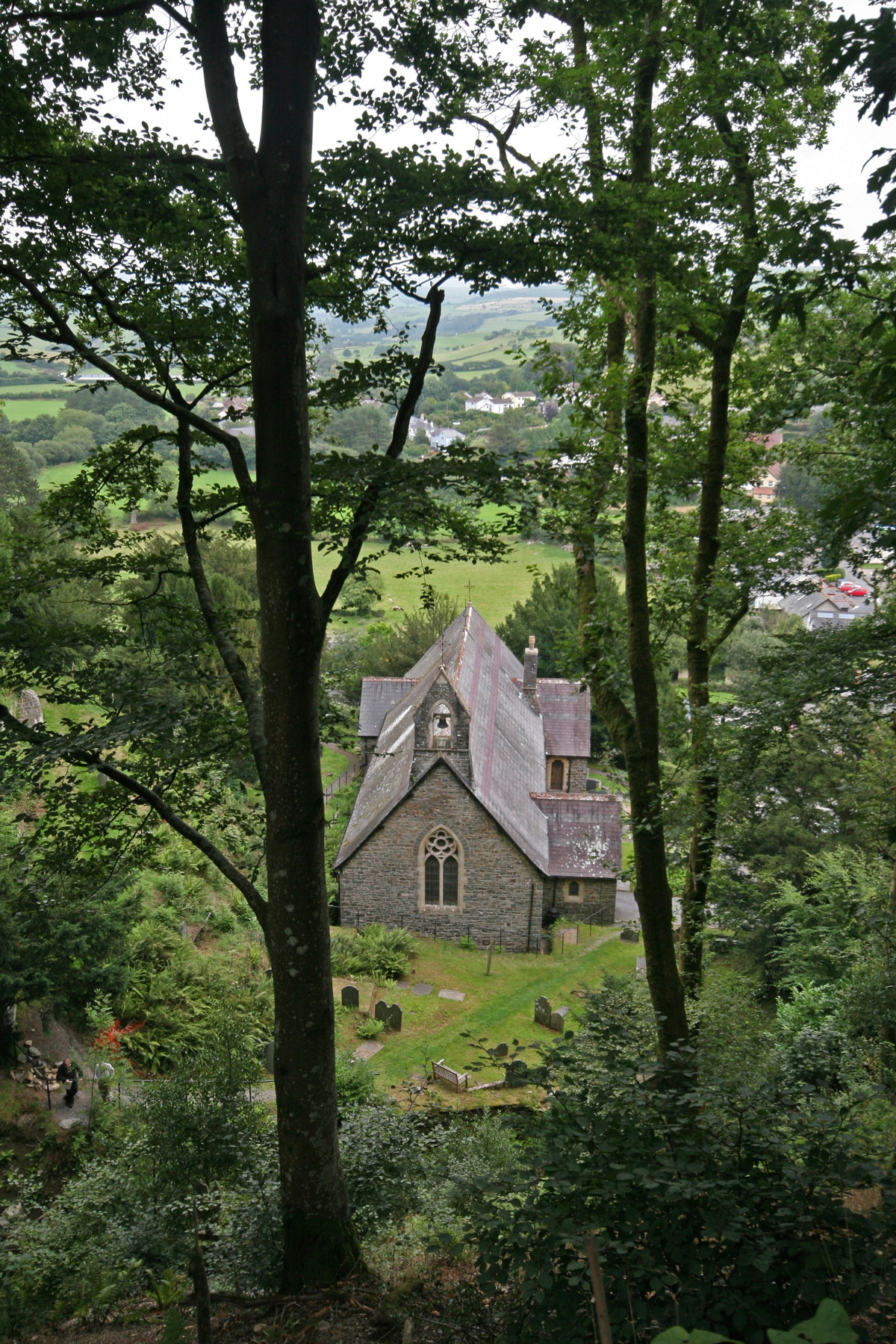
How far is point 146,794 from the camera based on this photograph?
7469 millimetres

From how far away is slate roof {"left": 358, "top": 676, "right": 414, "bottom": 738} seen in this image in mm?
34250

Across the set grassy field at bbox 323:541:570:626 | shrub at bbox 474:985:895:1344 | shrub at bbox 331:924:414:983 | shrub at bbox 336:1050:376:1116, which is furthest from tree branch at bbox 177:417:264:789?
grassy field at bbox 323:541:570:626

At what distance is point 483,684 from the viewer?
31094mm

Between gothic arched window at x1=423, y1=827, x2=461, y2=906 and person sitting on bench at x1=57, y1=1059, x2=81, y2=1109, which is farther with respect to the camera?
gothic arched window at x1=423, y1=827, x2=461, y2=906

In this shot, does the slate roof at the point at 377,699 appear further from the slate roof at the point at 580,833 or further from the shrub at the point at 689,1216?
the shrub at the point at 689,1216

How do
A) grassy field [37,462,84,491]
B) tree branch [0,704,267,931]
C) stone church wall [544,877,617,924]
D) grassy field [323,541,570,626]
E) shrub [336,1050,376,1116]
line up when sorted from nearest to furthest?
tree branch [0,704,267,931], shrub [336,1050,376,1116], stone church wall [544,877,617,924], grassy field [37,462,84,491], grassy field [323,541,570,626]

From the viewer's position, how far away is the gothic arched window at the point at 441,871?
83.9 feet

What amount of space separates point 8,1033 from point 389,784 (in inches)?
576

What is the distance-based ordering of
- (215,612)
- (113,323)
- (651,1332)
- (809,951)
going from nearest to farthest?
(651,1332), (113,323), (215,612), (809,951)

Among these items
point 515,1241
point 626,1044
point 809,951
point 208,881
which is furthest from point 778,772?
point 208,881

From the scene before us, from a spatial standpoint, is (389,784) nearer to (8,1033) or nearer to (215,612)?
(8,1033)

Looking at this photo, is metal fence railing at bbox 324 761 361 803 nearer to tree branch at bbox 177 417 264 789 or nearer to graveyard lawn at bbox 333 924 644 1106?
graveyard lawn at bbox 333 924 644 1106

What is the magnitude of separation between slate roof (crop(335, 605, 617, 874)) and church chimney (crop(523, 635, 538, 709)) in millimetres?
395

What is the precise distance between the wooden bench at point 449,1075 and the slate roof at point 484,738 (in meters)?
8.67
